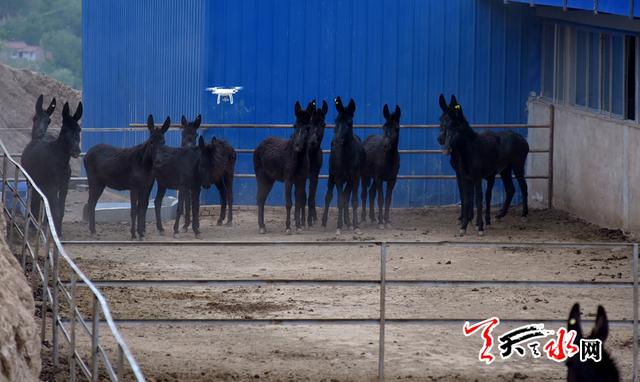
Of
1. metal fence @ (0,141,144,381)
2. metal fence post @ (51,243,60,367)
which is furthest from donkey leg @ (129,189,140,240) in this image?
metal fence post @ (51,243,60,367)

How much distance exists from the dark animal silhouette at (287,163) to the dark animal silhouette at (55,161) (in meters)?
3.21

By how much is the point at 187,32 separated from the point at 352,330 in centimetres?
1234

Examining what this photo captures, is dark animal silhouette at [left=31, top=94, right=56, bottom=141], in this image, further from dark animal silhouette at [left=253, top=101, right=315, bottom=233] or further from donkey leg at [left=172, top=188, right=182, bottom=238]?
dark animal silhouette at [left=253, top=101, right=315, bottom=233]

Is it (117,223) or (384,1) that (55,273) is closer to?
(117,223)

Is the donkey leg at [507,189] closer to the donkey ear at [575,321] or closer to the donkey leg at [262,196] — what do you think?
the donkey leg at [262,196]

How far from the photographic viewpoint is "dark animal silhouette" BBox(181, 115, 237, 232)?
1945 cm

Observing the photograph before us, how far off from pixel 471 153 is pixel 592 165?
2.04 meters

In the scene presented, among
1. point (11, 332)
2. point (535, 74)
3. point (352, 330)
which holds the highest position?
point (535, 74)

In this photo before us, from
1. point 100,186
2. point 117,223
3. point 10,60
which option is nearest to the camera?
point 100,186

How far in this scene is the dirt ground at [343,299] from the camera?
1020 centimetres

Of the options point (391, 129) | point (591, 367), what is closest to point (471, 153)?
point (391, 129)

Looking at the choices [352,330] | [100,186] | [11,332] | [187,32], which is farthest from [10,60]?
[11,332]

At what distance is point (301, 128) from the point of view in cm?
1930

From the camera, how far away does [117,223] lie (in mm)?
20203
